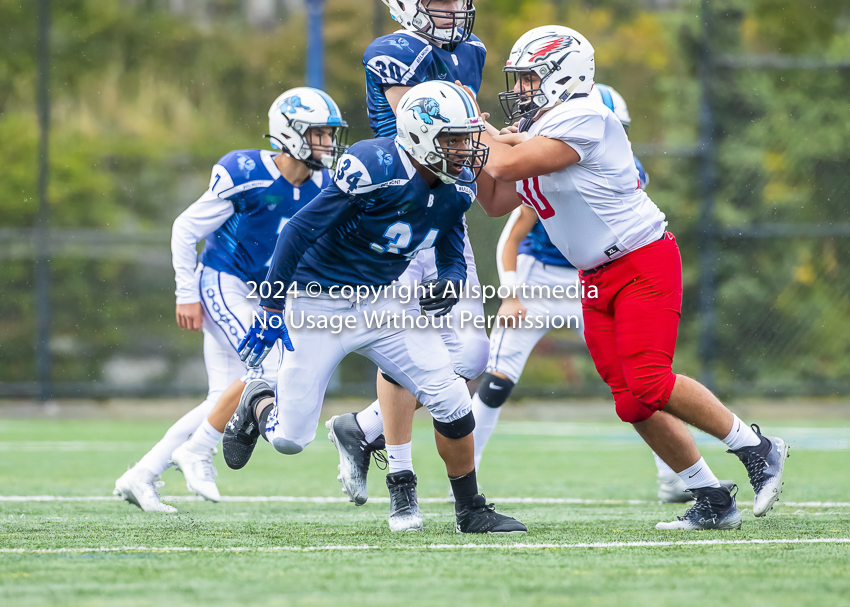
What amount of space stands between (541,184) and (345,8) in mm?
8432

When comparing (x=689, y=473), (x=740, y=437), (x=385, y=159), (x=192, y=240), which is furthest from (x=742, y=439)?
(x=192, y=240)

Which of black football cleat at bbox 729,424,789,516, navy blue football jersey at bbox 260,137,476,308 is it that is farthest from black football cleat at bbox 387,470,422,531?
black football cleat at bbox 729,424,789,516

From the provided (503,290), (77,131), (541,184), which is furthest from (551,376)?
(541,184)

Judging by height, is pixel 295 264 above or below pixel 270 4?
below

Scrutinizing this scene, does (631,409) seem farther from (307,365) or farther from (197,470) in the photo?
(197,470)

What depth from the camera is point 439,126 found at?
359 centimetres

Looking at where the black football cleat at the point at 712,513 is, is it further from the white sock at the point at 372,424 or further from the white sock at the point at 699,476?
the white sock at the point at 372,424

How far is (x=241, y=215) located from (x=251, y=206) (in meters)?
0.08

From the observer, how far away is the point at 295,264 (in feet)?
12.4

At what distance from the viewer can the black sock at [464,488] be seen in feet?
12.7

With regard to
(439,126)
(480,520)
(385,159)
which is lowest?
(480,520)

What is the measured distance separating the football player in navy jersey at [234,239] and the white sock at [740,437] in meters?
1.99

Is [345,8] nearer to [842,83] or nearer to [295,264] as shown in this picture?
[842,83]

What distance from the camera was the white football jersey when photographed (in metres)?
3.87
